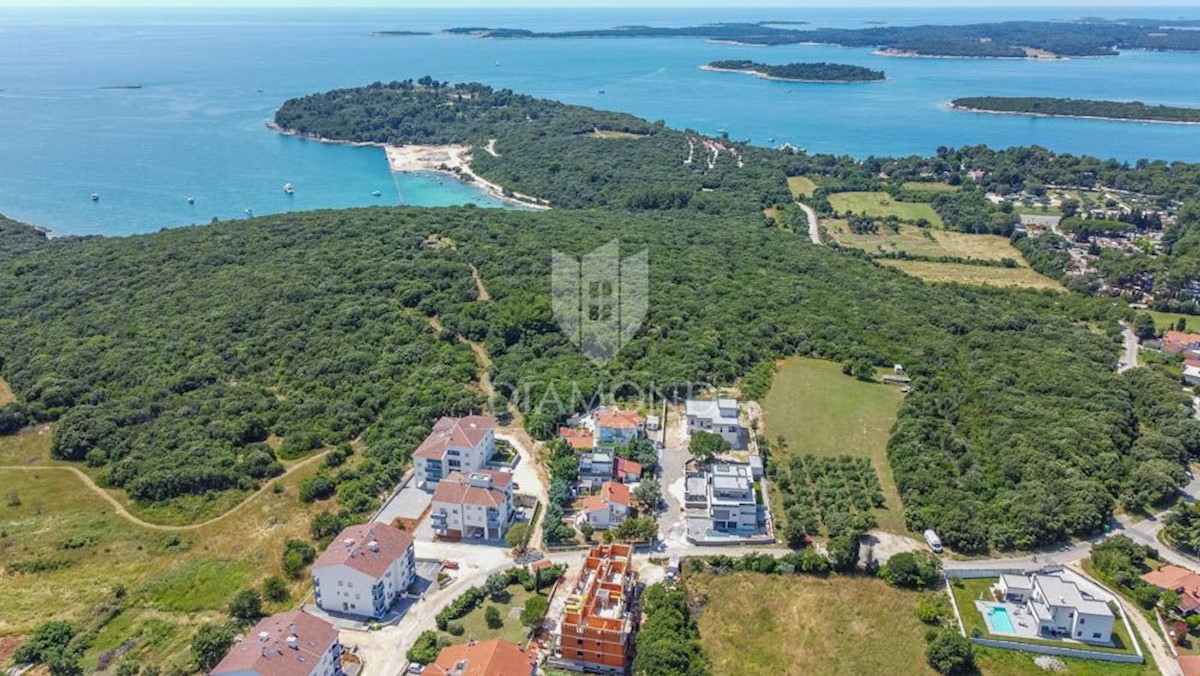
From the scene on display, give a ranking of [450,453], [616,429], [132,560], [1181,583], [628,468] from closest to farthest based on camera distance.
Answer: [1181,583], [132,560], [450,453], [628,468], [616,429]

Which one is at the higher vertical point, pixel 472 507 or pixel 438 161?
pixel 472 507

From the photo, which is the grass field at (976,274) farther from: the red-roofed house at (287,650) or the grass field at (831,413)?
the red-roofed house at (287,650)

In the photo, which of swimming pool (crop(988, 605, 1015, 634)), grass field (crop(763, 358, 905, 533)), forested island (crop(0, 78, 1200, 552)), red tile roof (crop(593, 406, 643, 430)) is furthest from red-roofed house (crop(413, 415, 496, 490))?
swimming pool (crop(988, 605, 1015, 634))

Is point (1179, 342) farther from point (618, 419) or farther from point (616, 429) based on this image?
point (616, 429)

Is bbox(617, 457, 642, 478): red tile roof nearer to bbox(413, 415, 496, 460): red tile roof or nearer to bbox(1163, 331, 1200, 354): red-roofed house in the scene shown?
bbox(413, 415, 496, 460): red tile roof

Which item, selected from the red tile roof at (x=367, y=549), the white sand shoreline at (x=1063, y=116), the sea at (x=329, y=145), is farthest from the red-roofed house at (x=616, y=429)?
the white sand shoreline at (x=1063, y=116)

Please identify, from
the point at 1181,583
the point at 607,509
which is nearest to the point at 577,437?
the point at 607,509

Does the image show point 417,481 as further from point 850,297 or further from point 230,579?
point 850,297
